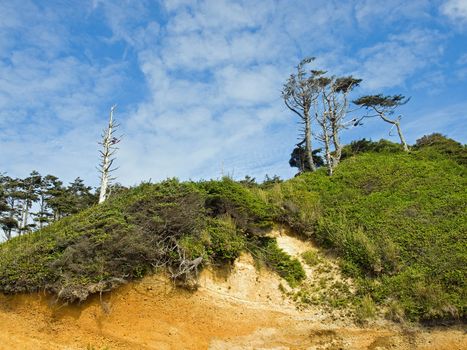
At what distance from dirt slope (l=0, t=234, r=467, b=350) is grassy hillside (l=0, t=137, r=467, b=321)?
46 centimetres

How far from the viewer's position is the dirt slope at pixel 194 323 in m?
10.7

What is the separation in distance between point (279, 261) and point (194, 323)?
4307 millimetres

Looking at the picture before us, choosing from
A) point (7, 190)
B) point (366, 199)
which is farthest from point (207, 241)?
point (7, 190)

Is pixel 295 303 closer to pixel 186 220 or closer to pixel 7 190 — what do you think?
→ pixel 186 220

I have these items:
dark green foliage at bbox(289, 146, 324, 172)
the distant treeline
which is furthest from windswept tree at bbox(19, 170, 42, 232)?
dark green foliage at bbox(289, 146, 324, 172)

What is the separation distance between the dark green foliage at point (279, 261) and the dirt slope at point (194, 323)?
0.97 meters

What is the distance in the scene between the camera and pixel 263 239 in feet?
51.0

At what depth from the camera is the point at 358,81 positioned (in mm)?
29328

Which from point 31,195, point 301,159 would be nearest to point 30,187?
point 31,195

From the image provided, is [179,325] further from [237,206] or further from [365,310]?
[365,310]

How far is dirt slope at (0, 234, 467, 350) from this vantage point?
10742mm

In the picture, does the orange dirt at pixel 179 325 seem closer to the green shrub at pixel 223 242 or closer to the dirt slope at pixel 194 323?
the dirt slope at pixel 194 323

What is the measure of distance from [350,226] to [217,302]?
666 cm

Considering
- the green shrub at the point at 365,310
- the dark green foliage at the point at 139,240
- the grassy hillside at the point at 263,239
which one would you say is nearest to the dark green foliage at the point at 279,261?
the grassy hillside at the point at 263,239
